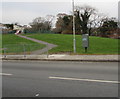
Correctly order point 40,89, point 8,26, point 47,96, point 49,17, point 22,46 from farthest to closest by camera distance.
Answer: point 8,26, point 49,17, point 22,46, point 40,89, point 47,96

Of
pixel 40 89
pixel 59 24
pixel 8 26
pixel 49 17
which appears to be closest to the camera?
pixel 40 89

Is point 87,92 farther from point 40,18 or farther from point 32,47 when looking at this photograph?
point 40,18

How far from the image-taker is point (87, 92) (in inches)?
188

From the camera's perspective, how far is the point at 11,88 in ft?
17.8

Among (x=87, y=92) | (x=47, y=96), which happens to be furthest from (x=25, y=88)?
(x=87, y=92)

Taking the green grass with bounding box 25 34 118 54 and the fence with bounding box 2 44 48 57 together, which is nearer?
the fence with bounding box 2 44 48 57

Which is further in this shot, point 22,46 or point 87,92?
point 22,46

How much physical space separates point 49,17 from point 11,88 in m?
86.5

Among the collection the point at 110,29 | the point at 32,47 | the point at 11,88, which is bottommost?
the point at 11,88

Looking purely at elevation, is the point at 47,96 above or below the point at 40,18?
below

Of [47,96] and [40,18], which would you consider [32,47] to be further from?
[40,18]

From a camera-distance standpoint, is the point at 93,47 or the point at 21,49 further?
the point at 93,47

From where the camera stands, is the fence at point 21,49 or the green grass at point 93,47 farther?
the green grass at point 93,47

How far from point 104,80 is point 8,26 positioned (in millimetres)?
97121
